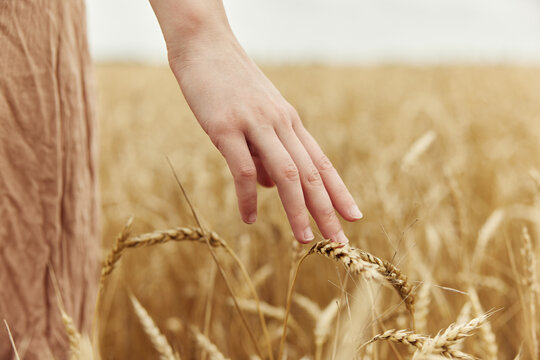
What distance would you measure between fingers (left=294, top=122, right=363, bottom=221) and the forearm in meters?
0.17

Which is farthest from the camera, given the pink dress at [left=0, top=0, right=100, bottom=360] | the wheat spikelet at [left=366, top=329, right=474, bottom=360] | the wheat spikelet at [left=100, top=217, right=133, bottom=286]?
the pink dress at [left=0, top=0, right=100, bottom=360]

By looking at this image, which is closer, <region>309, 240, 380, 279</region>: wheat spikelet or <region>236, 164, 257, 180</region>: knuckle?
<region>309, 240, 380, 279</region>: wheat spikelet

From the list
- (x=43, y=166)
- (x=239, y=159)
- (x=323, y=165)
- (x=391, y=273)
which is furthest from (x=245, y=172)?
(x=43, y=166)

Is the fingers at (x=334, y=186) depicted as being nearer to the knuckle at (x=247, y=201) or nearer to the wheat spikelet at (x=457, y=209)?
the knuckle at (x=247, y=201)

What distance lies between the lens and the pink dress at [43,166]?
0.75 metres

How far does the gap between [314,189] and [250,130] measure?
0.37ft

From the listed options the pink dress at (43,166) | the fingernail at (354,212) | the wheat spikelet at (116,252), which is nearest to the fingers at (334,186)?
the fingernail at (354,212)

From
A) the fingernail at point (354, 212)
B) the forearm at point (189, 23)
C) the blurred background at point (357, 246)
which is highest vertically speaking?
the forearm at point (189, 23)

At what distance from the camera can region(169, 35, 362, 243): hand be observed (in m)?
0.63

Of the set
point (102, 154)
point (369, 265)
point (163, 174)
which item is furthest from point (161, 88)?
point (369, 265)

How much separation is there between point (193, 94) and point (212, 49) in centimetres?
6

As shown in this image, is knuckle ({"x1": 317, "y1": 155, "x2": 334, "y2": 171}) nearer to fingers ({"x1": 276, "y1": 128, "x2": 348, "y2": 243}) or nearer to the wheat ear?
fingers ({"x1": 276, "y1": 128, "x2": 348, "y2": 243})

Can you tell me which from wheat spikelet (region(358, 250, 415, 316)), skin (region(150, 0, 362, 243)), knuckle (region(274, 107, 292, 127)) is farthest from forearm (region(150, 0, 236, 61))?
wheat spikelet (region(358, 250, 415, 316))

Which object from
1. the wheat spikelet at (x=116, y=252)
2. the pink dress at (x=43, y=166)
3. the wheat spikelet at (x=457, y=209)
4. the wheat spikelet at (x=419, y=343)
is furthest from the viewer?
the wheat spikelet at (x=457, y=209)
